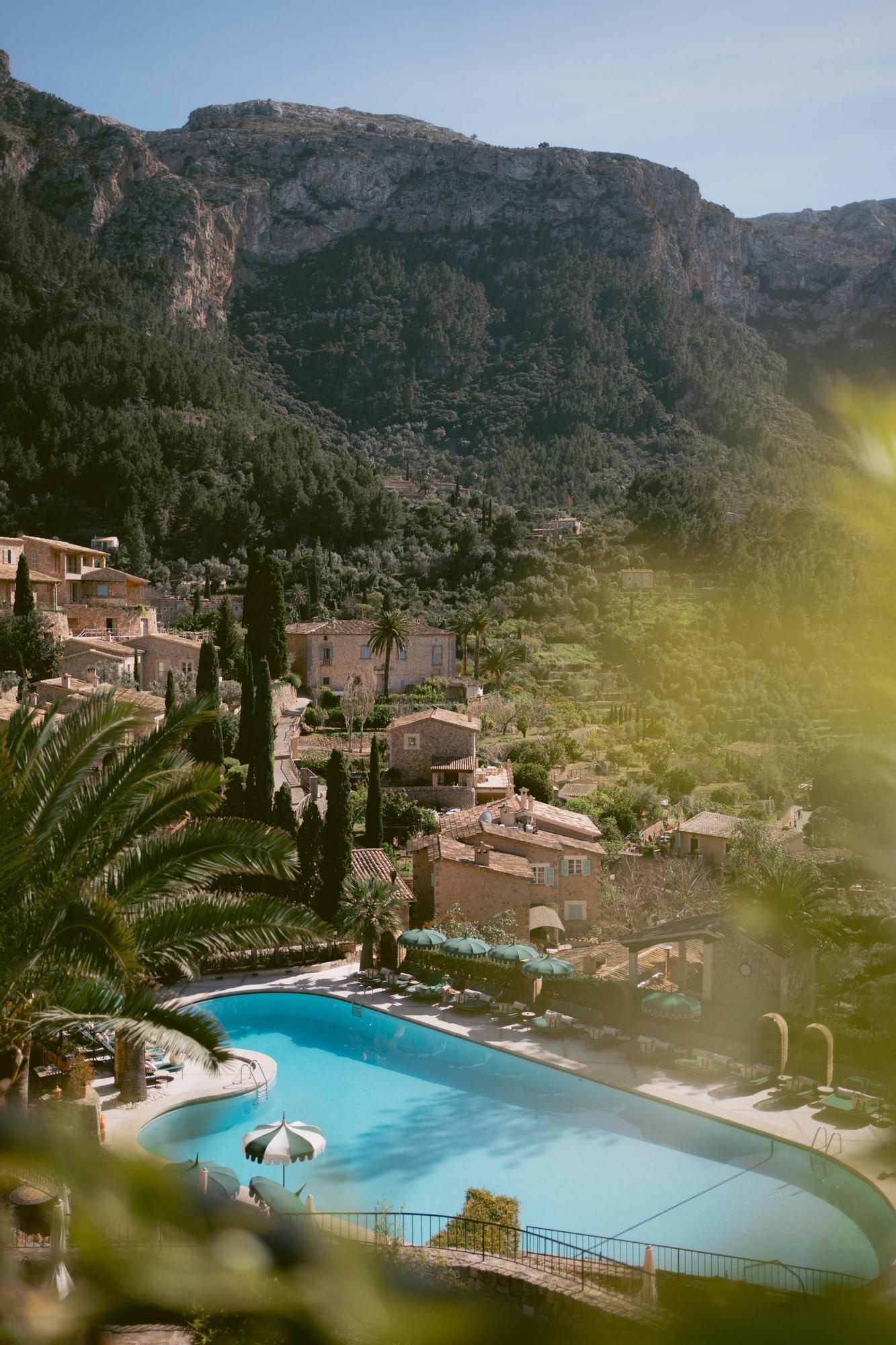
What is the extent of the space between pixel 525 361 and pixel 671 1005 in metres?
89.8

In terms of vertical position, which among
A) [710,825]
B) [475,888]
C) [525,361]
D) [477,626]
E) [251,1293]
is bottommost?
[475,888]

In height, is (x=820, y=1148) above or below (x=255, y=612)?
below

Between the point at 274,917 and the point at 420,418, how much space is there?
93.1 meters

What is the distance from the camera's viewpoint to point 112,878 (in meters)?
6.34

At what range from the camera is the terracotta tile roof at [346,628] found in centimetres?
4288

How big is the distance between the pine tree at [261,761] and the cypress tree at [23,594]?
1432 centimetres

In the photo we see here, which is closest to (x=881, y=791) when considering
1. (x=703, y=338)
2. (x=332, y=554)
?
(x=332, y=554)

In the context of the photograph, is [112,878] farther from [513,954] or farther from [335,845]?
[335,845]

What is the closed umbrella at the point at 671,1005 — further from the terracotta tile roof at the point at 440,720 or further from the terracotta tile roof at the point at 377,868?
the terracotta tile roof at the point at 440,720

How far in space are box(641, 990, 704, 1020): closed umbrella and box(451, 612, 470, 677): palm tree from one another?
2986 cm

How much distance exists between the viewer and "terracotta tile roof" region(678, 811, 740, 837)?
27016mm

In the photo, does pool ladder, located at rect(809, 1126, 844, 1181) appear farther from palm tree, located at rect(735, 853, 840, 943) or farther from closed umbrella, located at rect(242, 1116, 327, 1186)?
closed umbrella, located at rect(242, 1116, 327, 1186)

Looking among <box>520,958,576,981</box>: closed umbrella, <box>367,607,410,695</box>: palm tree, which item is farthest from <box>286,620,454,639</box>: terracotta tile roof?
<box>520,958,576,981</box>: closed umbrella

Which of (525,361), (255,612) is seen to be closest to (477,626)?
(255,612)
